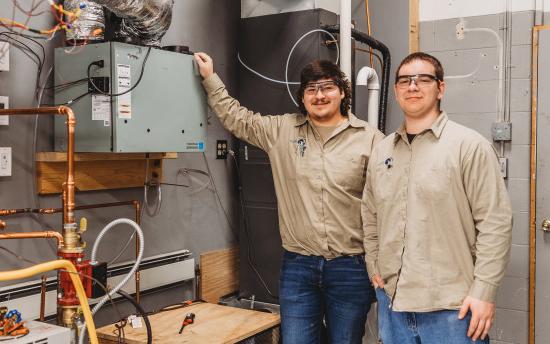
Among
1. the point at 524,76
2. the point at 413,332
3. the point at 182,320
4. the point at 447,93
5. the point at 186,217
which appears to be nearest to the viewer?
the point at 413,332

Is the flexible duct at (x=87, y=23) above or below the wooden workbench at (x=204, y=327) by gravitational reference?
above

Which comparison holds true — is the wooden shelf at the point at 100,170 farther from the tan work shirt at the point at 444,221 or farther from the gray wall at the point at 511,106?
the gray wall at the point at 511,106

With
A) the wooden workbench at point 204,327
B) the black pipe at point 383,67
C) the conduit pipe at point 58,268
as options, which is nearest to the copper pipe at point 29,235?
the conduit pipe at point 58,268

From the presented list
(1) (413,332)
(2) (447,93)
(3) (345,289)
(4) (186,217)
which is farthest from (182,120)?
(2) (447,93)

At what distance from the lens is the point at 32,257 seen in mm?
2324

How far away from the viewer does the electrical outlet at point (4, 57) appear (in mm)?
2156

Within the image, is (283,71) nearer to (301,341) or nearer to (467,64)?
(467,64)

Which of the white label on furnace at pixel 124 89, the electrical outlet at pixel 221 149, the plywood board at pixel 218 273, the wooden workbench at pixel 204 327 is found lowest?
the wooden workbench at pixel 204 327

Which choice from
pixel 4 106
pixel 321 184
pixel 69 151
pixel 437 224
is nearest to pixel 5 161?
pixel 4 106

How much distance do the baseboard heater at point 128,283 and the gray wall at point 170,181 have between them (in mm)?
62

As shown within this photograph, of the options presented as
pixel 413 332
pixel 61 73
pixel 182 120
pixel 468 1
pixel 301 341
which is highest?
pixel 468 1

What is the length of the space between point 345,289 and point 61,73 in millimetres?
1473

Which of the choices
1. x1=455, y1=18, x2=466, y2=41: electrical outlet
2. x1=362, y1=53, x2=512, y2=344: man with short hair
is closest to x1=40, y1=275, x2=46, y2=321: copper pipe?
x1=362, y1=53, x2=512, y2=344: man with short hair

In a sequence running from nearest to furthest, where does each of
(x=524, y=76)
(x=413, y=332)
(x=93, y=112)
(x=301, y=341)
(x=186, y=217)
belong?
(x=413, y=332) < (x=93, y=112) < (x=301, y=341) < (x=186, y=217) < (x=524, y=76)
